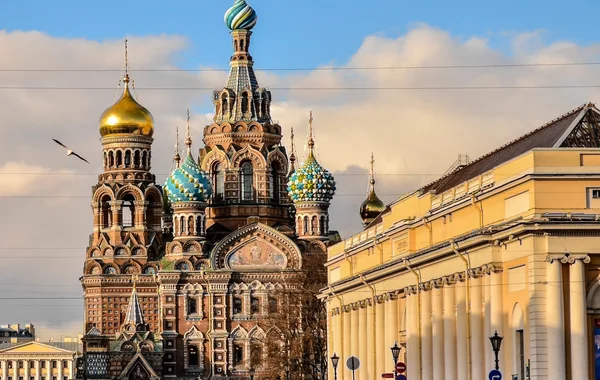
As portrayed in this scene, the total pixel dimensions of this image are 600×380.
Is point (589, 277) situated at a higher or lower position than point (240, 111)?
lower

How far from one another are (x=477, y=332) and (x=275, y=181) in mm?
73040

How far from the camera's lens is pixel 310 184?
11444 cm

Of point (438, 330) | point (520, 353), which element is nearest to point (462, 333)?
point (438, 330)

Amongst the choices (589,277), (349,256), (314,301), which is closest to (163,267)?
(314,301)

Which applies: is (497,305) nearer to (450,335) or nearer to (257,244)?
(450,335)

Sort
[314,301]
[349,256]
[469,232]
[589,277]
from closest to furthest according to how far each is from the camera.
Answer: [589,277] < [469,232] < [349,256] < [314,301]

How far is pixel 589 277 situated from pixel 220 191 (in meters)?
75.9

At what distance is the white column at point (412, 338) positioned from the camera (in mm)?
55031

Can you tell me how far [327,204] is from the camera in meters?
116

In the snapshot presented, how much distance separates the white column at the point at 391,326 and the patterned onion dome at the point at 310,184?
177ft

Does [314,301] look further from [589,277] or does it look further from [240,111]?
[589,277]

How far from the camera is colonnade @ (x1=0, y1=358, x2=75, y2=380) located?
6757 inches

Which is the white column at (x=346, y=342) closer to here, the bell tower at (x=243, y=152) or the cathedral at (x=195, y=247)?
the cathedral at (x=195, y=247)

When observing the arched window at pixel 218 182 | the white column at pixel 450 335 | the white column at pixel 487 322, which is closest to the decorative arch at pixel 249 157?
the arched window at pixel 218 182
